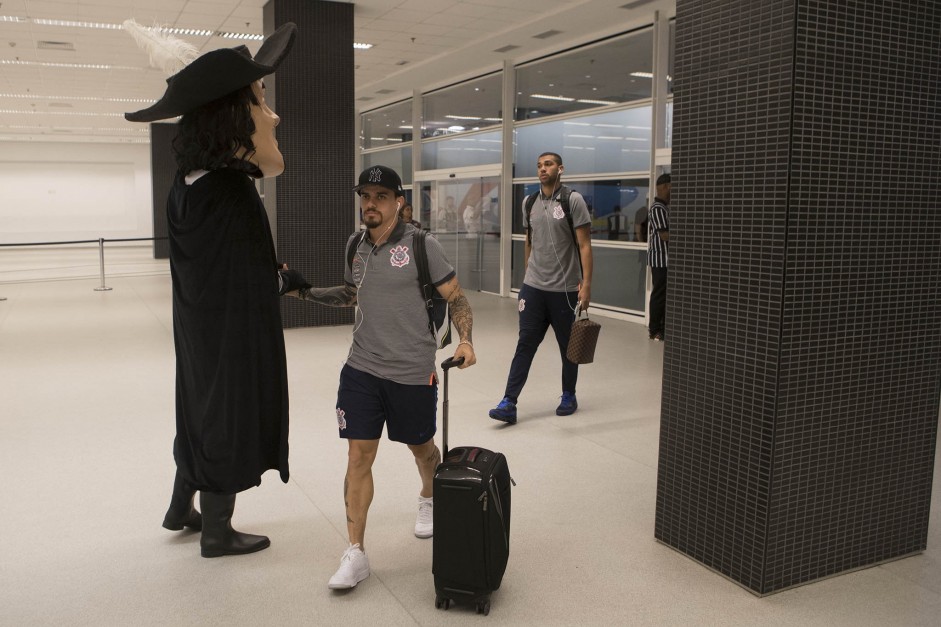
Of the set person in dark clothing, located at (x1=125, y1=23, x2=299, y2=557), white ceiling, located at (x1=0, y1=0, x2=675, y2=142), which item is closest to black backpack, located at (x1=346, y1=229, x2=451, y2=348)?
person in dark clothing, located at (x1=125, y1=23, x2=299, y2=557)

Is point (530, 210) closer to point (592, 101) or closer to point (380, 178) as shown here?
point (380, 178)

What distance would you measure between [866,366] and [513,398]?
2475mm

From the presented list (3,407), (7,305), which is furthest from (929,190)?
(7,305)

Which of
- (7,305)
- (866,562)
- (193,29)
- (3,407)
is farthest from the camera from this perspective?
(7,305)

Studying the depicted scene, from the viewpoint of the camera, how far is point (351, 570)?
280 centimetres

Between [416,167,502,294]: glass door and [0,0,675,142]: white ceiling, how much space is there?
1.79 m

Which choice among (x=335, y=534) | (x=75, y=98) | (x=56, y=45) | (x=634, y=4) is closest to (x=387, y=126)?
(x=75, y=98)

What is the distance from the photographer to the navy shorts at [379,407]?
111 inches

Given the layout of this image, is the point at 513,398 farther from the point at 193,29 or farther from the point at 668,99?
the point at 193,29

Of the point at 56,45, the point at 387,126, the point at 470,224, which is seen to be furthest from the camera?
the point at 387,126

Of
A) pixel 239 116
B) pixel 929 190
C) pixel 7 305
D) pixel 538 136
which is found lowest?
pixel 7 305

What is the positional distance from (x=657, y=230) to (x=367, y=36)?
16.1ft

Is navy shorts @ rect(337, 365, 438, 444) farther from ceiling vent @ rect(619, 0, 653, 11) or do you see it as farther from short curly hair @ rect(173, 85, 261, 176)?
ceiling vent @ rect(619, 0, 653, 11)

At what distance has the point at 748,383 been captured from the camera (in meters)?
2.77
